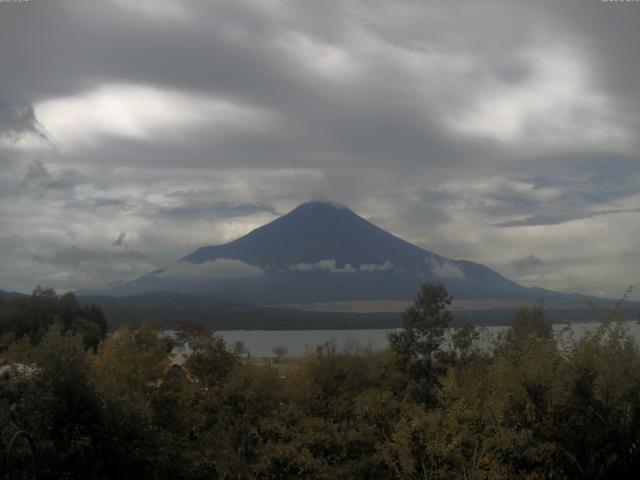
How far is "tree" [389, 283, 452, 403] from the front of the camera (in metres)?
32.5

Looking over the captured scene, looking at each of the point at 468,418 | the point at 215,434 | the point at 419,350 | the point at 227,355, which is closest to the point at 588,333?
the point at 468,418

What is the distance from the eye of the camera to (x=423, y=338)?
3447 centimetres

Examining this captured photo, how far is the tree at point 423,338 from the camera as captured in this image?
107ft

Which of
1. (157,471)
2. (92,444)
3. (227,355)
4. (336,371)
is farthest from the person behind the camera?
(227,355)

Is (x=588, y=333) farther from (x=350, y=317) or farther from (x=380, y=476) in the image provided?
(x=350, y=317)

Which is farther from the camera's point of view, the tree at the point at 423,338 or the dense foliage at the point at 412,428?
the tree at the point at 423,338

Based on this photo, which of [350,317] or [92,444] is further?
[350,317]

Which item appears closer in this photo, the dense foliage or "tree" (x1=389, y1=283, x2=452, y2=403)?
the dense foliage

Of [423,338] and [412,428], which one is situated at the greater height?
[423,338]

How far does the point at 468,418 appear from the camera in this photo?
12.2m

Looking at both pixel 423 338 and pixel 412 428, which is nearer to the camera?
pixel 412 428

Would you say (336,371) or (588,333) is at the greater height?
(588,333)

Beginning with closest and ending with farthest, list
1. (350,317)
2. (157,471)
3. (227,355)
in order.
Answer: (157,471) → (227,355) → (350,317)

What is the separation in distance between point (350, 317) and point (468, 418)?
141631mm
